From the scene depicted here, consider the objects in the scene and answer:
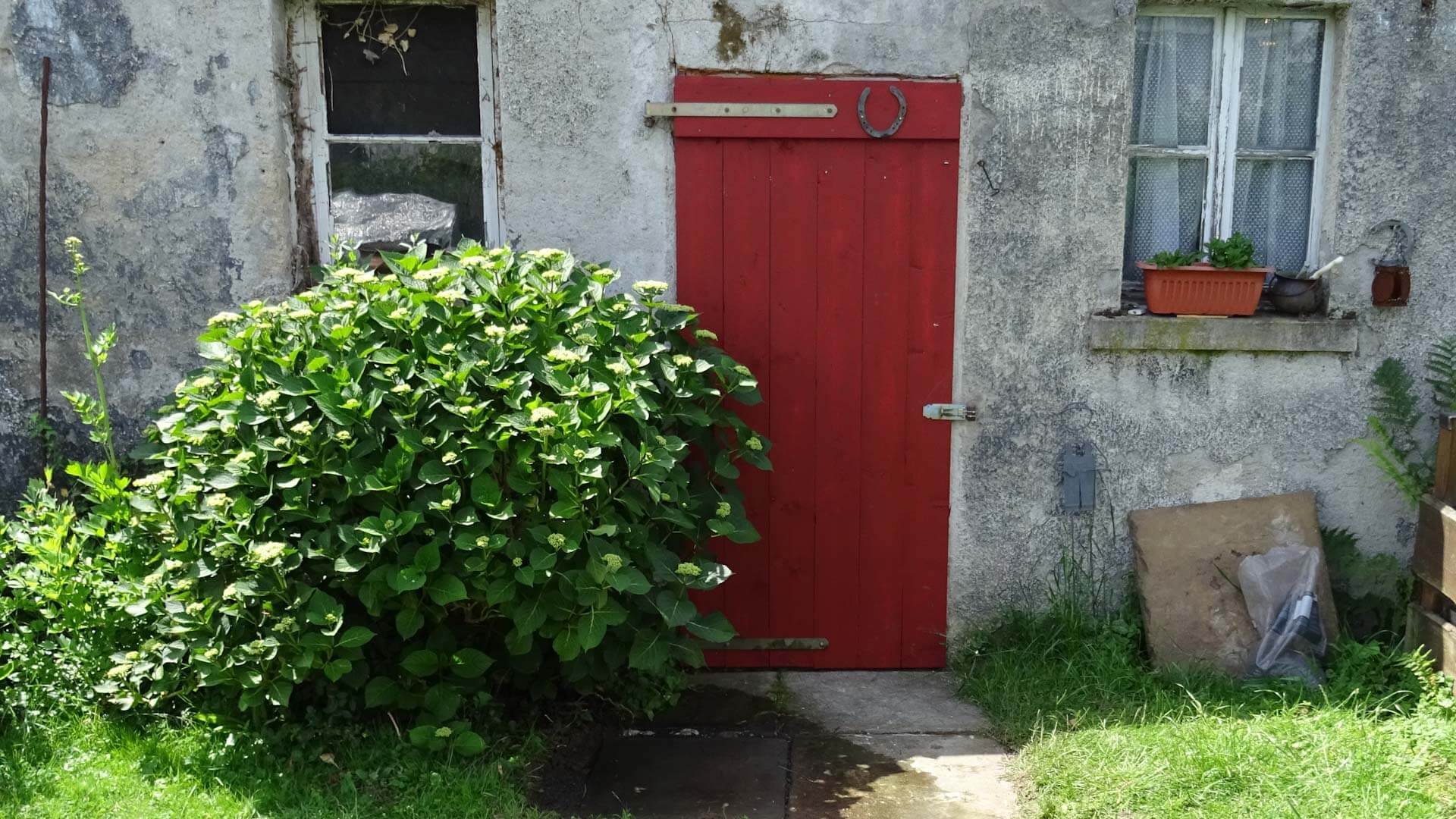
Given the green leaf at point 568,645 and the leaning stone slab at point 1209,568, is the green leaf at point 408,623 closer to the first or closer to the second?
the green leaf at point 568,645

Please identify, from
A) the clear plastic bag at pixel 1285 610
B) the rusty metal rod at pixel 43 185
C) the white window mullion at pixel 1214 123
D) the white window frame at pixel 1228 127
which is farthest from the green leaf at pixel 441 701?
the white window mullion at pixel 1214 123

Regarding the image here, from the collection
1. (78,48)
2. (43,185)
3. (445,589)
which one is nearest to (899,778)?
(445,589)

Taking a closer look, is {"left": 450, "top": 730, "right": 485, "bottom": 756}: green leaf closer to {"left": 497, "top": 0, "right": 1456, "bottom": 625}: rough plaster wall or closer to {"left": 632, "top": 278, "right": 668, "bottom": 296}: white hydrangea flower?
{"left": 632, "top": 278, "right": 668, "bottom": 296}: white hydrangea flower

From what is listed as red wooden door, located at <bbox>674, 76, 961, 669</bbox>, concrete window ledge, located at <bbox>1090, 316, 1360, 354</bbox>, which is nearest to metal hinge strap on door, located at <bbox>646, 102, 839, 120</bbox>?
red wooden door, located at <bbox>674, 76, 961, 669</bbox>

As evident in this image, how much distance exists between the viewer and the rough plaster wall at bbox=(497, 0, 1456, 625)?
4535 millimetres

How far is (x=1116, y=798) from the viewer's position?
3.64m

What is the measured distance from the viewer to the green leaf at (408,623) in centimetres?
369

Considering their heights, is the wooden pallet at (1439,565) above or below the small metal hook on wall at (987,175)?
below

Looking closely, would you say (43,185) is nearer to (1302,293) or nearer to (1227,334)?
(1227,334)

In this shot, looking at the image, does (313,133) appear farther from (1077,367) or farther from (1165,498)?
(1165,498)

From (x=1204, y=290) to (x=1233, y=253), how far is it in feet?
0.55

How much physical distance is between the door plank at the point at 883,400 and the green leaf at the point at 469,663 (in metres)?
Result: 1.66

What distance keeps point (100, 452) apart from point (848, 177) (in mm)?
3098

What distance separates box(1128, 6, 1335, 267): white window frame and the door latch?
1.18 metres
